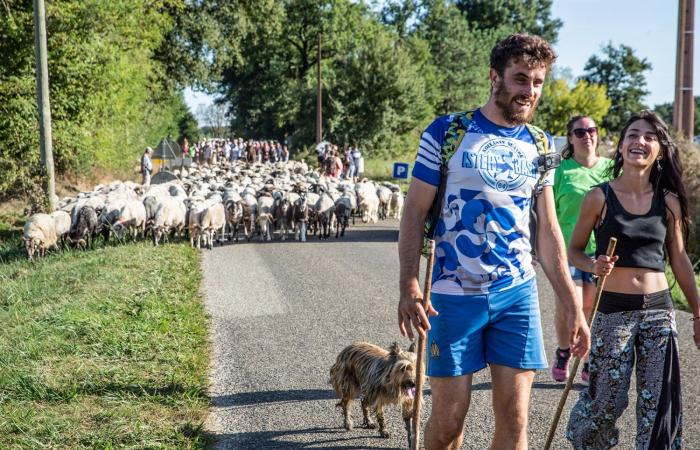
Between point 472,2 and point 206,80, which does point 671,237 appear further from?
point 472,2

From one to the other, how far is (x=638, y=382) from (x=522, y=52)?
79.4 inches

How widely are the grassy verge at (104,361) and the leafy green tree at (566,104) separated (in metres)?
67.9

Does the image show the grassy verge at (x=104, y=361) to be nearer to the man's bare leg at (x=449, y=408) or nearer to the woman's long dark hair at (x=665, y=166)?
the man's bare leg at (x=449, y=408)

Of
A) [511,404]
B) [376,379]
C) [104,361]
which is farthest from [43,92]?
[511,404]

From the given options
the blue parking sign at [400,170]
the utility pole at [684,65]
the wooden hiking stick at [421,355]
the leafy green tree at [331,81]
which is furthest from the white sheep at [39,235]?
the leafy green tree at [331,81]

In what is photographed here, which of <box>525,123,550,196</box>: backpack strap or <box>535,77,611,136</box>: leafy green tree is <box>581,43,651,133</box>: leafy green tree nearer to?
<box>535,77,611,136</box>: leafy green tree

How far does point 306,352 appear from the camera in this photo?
287 inches

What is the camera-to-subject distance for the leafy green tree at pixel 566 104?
74.9m

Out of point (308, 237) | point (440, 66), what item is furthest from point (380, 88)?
point (308, 237)

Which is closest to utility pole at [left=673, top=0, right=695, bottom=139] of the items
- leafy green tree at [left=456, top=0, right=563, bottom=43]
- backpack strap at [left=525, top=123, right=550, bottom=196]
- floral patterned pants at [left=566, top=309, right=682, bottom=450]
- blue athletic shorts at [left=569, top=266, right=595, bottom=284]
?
blue athletic shorts at [left=569, top=266, right=595, bottom=284]

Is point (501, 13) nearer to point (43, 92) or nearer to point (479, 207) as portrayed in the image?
point (43, 92)

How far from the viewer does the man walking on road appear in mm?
3377

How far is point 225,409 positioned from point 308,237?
13.2 metres

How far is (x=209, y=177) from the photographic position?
2794cm
